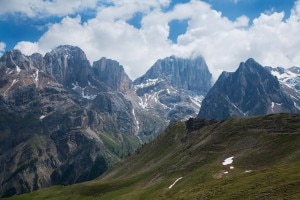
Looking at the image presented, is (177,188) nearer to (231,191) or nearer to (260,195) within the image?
(231,191)

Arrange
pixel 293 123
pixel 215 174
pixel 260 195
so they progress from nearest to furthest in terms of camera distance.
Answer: pixel 260 195
pixel 215 174
pixel 293 123

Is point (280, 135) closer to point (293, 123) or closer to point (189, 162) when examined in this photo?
point (293, 123)

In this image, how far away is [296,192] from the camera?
282 feet

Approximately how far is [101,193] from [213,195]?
99.7m

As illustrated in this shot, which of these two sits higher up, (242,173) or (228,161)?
(228,161)

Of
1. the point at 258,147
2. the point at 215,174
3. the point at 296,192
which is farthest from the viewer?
the point at 258,147

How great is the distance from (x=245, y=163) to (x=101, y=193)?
69.0 metres

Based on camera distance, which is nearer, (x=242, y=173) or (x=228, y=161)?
(x=242, y=173)

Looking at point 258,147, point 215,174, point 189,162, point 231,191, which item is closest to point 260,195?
point 231,191

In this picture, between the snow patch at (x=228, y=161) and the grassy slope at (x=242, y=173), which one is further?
the snow patch at (x=228, y=161)

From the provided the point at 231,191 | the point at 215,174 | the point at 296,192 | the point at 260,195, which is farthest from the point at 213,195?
the point at 215,174

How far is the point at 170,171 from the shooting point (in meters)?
194

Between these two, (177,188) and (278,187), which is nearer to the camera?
(278,187)

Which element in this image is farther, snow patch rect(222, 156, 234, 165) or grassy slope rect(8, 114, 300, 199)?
snow patch rect(222, 156, 234, 165)
